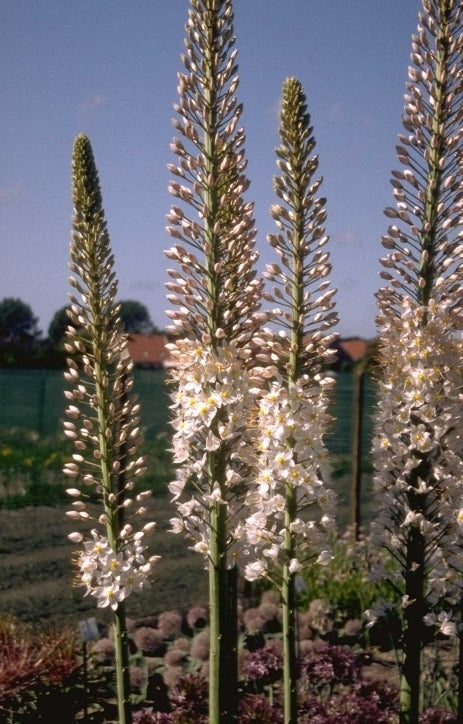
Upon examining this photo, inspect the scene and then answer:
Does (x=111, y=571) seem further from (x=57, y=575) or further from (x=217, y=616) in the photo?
(x=57, y=575)

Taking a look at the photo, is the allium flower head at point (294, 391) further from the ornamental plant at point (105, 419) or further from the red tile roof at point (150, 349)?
the red tile roof at point (150, 349)

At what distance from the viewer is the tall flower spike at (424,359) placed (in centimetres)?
358

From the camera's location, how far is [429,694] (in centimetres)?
535

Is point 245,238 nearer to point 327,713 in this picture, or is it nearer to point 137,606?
point 327,713

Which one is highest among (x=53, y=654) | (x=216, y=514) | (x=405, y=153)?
(x=405, y=153)

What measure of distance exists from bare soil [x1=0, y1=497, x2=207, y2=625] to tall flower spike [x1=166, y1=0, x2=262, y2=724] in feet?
11.8

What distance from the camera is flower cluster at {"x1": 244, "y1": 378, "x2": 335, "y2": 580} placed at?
328 centimetres

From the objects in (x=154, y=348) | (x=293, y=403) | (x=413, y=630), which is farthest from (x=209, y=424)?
(x=154, y=348)

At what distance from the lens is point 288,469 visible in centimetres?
326

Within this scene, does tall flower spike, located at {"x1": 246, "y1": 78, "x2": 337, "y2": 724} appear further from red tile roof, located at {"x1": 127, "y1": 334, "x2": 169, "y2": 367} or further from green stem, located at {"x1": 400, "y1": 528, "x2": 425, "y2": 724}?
red tile roof, located at {"x1": 127, "y1": 334, "x2": 169, "y2": 367}

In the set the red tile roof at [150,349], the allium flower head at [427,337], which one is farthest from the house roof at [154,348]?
the allium flower head at [427,337]

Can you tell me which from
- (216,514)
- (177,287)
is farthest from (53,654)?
(177,287)

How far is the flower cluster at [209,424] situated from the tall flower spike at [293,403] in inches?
3.8

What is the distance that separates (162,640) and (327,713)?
247 centimetres
